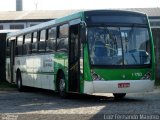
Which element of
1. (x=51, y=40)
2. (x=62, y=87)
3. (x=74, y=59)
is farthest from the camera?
(x=51, y=40)

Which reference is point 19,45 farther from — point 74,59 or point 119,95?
point 74,59

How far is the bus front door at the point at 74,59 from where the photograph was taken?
1736 centimetres

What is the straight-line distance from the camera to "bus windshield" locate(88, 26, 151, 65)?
16.8 metres

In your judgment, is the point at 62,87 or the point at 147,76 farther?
the point at 62,87

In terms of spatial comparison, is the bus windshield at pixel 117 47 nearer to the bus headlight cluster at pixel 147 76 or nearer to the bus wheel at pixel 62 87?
the bus headlight cluster at pixel 147 76

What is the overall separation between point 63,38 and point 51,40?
4.60ft

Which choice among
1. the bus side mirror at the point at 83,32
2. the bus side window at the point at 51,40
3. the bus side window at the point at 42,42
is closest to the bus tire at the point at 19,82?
the bus side window at the point at 42,42

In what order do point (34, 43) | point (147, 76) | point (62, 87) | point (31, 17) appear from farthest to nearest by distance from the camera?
point (31, 17) < point (34, 43) < point (62, 87) < point (147, 76)

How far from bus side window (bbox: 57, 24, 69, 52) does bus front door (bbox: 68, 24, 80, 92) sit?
39 cm

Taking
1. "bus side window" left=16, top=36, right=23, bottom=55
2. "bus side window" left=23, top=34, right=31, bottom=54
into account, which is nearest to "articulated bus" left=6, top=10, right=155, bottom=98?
"bus side window" left=23, top=34, right=31, bottom=54

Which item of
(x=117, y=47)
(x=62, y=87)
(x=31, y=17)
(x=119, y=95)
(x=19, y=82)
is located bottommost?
(x=31, y=17)

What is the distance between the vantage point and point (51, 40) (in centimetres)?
2006

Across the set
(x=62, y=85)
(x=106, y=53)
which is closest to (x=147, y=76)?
(x=106, y=53)

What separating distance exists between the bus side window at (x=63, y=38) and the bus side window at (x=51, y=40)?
0.53 metres
